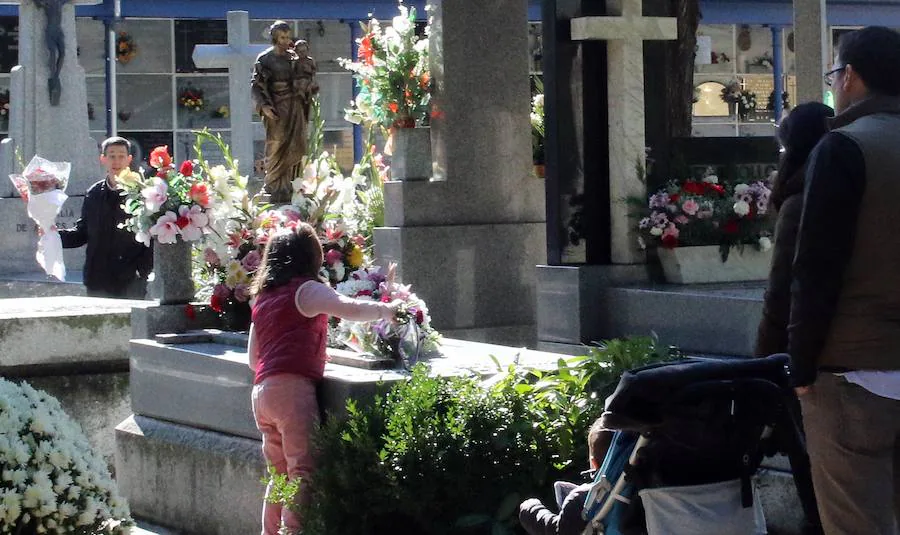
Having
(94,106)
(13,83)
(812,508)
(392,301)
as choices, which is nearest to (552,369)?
(392,301)

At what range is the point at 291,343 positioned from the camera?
6.24 meters

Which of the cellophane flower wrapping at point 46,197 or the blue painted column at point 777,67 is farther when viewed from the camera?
the blue painted column at point 777,67

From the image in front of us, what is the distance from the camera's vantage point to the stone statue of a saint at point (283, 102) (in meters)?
12.5

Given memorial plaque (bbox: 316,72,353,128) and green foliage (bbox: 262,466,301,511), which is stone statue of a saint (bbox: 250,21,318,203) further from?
memorial plaque (bbox: 316,72,353,128)

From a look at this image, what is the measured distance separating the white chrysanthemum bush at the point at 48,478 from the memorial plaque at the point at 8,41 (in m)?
26.0

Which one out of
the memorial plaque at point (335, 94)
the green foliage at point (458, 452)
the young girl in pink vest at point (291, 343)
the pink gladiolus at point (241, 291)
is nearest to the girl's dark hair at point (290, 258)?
the young girl in pink vest at point (291, 343)

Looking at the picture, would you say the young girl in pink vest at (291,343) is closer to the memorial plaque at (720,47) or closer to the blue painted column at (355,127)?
the blue painted column at (355,127)

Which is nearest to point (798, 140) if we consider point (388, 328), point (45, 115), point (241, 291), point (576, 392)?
point (576, 392)

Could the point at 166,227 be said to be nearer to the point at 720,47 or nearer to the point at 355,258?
the point at 355,258

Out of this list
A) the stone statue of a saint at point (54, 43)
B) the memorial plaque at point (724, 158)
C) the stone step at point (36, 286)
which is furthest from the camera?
the stone statue of a saint at point (54, 43)

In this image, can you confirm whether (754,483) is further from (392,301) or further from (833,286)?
(392,301)

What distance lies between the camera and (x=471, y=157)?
A: 1140cm

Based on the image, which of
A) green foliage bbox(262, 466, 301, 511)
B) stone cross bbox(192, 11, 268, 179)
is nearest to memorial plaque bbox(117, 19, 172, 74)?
stone cross bbox(192, 11, 268, 179)

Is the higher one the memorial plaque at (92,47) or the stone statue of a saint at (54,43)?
the memorial plaque at (92,47)
